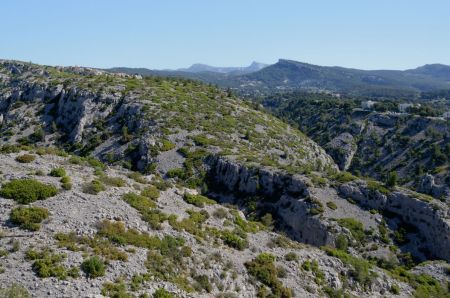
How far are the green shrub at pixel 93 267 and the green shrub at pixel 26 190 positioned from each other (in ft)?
25.7

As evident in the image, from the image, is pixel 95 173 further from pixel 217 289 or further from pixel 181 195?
pixel 217 289

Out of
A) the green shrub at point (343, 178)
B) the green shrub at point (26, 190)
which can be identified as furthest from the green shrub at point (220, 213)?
the green shrub at point (343, 178)

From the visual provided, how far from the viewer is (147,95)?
107875 mm

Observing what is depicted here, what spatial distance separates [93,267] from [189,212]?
42.6 ft

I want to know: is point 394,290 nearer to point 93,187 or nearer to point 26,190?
point 93,187

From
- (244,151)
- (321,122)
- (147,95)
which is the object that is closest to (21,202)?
(244,151)

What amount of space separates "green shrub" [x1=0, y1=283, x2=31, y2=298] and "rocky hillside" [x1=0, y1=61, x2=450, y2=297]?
0.23 metres

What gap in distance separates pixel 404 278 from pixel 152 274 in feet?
81.6

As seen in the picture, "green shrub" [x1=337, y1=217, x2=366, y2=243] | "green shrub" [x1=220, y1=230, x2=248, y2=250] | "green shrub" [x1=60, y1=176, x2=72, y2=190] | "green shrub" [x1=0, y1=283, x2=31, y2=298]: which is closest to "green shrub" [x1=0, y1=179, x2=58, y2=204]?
"green shrub" [x1=60, y1=176, x2=72, y2=190]

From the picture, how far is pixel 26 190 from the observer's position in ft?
92.1

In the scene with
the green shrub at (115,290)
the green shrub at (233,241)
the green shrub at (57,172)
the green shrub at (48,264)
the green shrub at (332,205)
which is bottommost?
the green shrub at (332,205)

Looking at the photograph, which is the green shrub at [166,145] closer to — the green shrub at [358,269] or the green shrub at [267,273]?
the green shrub at [358,269]

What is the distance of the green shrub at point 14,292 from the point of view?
60.1 feet

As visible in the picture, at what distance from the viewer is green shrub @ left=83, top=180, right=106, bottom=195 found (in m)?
31.0
